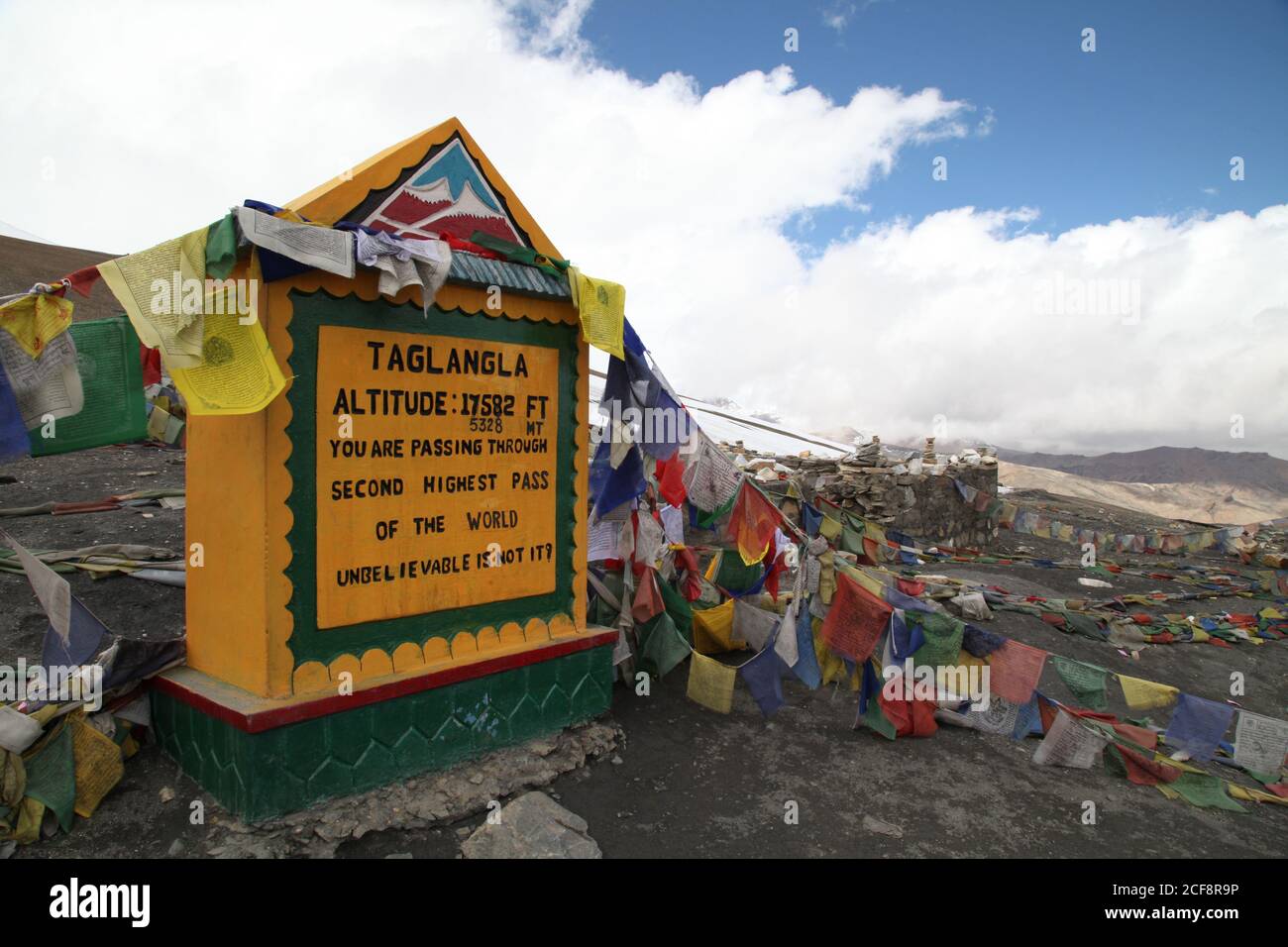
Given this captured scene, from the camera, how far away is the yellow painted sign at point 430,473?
4.02 metres

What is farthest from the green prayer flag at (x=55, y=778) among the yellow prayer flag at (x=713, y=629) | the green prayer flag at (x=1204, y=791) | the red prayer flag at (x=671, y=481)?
the green prayer flag at (x=1204, y=791)

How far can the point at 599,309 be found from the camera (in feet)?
16.5

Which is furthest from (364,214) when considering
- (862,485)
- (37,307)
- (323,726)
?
(862,485)

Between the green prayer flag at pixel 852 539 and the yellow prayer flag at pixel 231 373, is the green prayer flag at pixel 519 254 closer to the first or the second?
the yellow prayer flag at pixel 231 373

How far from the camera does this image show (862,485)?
14414 mm

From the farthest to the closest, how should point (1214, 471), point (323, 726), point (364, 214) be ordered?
point (1214, 471) < point (364, 214) < point (323, 726)

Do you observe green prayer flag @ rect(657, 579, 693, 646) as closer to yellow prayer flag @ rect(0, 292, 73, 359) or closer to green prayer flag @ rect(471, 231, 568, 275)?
green prayer flag @ rect(471, 231, 568, 275)

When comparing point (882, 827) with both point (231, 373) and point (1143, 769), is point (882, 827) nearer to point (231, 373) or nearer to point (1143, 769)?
point (1143, 769)

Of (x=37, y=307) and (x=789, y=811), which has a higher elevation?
(x=37, y=307)

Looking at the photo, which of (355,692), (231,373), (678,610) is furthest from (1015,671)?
(231,373)

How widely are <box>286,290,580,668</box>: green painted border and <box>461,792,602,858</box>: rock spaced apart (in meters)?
1.09
